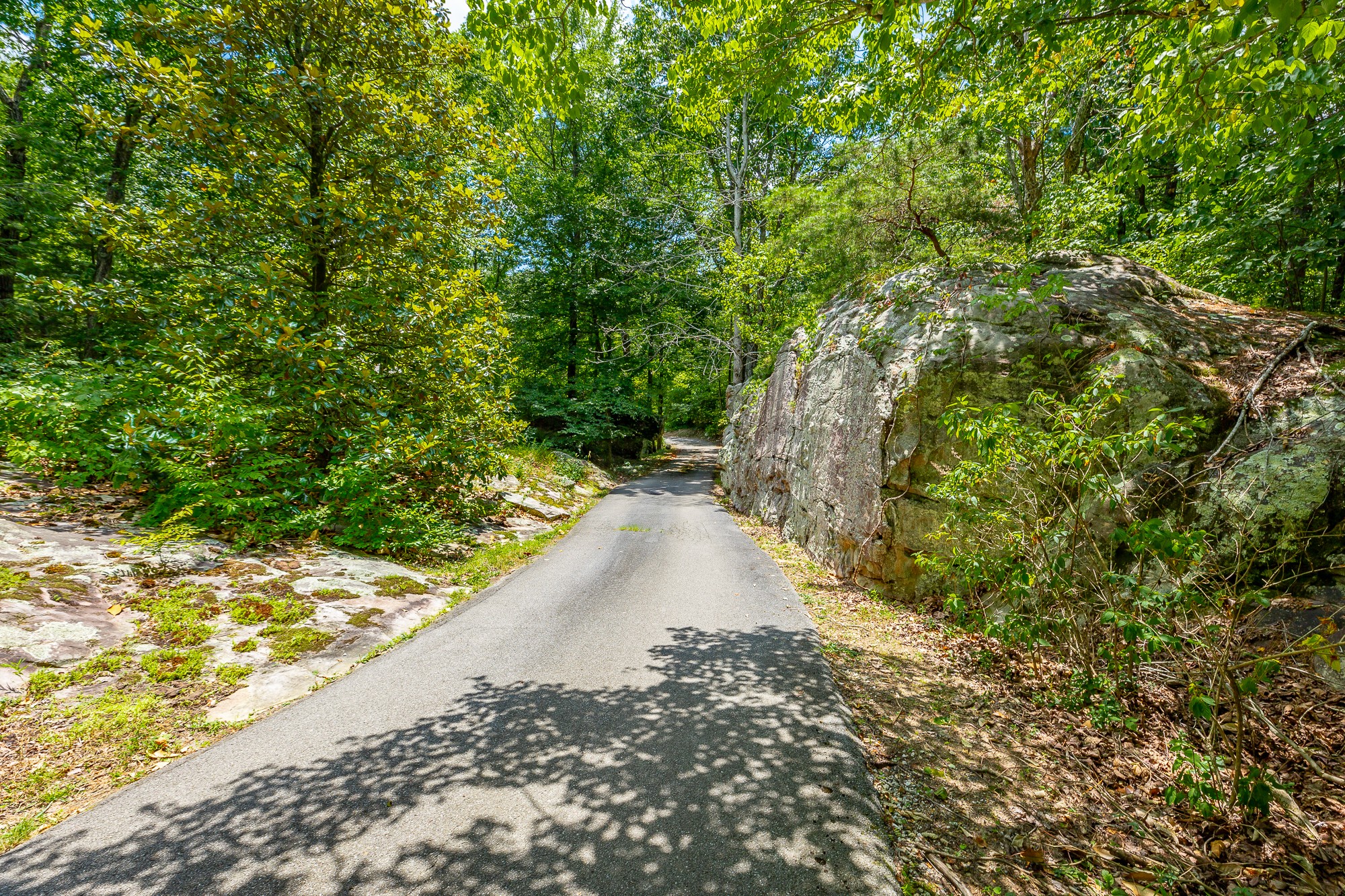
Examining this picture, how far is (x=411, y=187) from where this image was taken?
24.4 ft

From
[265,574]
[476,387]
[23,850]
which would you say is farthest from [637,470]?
[23,850]

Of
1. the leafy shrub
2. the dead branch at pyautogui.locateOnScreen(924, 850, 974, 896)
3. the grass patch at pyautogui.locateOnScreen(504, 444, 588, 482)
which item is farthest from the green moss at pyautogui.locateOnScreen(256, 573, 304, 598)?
the grass patch at pyautogui.locateOnScreen(504, 444, 588, 482)

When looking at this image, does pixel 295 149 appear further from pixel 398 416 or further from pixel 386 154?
pixel 398 416

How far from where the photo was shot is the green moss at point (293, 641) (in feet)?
13.7

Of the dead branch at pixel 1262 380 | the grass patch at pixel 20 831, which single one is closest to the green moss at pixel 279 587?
the grass patch at pixel 20 831

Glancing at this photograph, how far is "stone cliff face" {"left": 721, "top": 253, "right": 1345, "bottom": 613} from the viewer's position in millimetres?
3881

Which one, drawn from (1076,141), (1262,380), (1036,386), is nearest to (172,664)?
(1036,386)

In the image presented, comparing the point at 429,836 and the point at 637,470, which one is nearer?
the point at 429,836

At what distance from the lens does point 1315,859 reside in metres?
2.36

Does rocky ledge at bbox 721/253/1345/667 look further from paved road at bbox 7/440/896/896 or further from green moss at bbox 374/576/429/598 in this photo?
green moss at bbox 374/576/429/598

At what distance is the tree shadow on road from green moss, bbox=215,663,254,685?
30.2 inches

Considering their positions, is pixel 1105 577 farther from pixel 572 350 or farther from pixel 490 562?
pixel 572 350

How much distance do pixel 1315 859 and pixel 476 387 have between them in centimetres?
937

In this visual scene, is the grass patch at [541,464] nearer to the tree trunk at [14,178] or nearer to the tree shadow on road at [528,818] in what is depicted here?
the tree trunk at [14,178]
